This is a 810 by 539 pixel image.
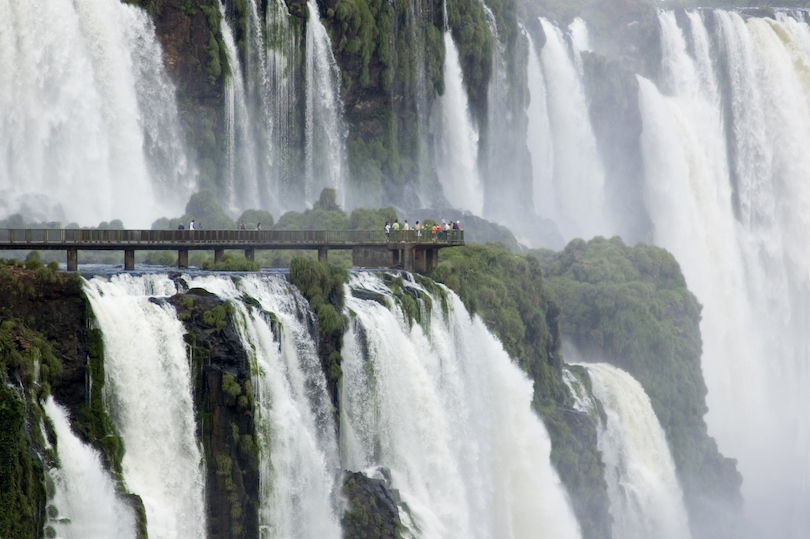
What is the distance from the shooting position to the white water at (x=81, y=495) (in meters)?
34.8

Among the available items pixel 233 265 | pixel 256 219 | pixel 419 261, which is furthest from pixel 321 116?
pixel 233 265

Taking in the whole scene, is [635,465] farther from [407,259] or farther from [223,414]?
[223,414]

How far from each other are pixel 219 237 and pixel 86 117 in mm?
25743

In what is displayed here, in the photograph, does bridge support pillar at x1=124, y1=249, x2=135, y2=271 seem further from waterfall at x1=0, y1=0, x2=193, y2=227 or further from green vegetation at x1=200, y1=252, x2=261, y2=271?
waterfall at x1=0, y1=0, x2=193, y2=227

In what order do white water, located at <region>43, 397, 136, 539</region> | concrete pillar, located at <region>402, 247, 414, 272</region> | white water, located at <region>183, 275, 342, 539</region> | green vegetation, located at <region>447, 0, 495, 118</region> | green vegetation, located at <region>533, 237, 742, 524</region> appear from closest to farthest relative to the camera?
white water, located at <region>43, 397, 136, 539</region>, white water, located at <region>183, 275, 342, 539</region>, concrete pillar, located at <region>402, 247, 414, 272</region>, green vegetation, located at <region>533, 237, 742, 524</region>, green vegetation, located at <region>447, 0, 495, 118</region>

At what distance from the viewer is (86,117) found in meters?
78.1

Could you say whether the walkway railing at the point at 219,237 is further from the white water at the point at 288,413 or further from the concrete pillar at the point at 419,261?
the white water at the point at 288,413

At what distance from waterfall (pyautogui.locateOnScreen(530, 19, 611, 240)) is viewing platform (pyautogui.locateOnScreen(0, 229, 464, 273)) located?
6096 centimetres

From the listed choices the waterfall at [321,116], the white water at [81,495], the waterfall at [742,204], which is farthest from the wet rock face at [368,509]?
the waterfall at [742,204]

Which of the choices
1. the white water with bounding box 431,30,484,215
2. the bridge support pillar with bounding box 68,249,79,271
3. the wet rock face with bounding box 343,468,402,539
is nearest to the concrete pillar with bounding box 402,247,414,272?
the wet rock face with bounding box 343,468,402,539

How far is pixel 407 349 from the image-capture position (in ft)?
169

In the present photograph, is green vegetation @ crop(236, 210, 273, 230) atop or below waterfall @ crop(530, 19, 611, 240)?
below

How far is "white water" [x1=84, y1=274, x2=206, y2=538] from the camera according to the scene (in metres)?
38.3

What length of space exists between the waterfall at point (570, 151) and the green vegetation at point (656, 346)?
33.1 meters
